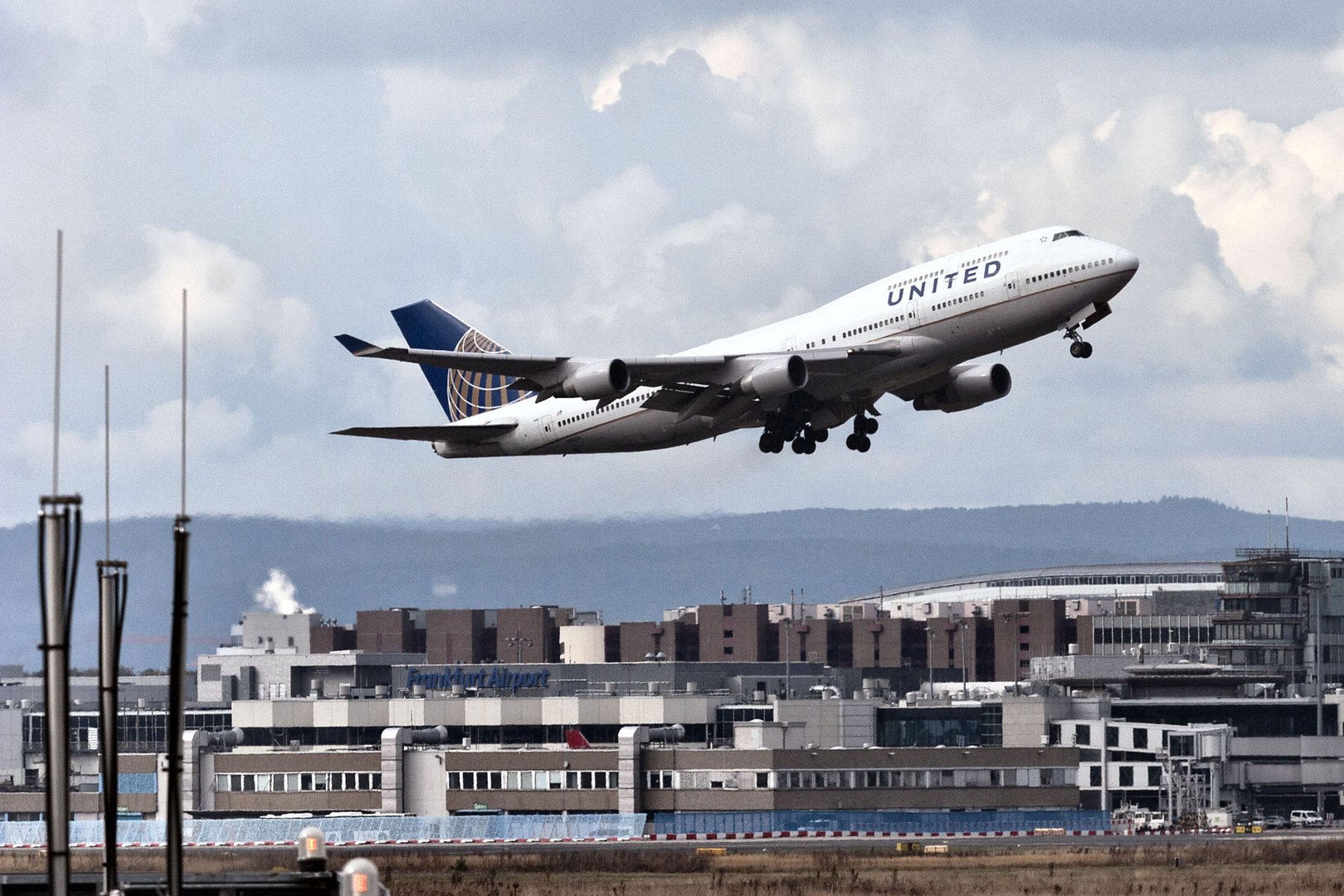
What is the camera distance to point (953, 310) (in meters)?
59.9

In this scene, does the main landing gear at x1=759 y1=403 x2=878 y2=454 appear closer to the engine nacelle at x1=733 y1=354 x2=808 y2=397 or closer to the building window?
the engine nacelle at x1=733 y1=354 x2=808 y2=397

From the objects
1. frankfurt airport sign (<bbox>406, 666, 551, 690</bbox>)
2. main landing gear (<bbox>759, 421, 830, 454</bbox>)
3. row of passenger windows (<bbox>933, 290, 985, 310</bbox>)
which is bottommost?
frankfurt airport sign (<bbox>406, 666, 551, 690</bbox>)

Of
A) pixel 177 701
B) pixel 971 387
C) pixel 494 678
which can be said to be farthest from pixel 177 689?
pixel 494 678

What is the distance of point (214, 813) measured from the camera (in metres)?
106

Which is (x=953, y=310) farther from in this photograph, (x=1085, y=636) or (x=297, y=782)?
(x=1085, y=636)

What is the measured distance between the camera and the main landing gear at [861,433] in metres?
69.1

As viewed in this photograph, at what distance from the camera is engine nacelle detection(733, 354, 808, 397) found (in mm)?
62062

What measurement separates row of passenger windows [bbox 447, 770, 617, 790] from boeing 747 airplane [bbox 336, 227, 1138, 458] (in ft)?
92.6

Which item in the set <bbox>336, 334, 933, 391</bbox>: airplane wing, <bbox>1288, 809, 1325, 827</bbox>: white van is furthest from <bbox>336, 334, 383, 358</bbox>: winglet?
<bbox>1288, 809, 1325, 827</bbox>: white van

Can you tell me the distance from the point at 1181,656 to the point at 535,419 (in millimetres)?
121048

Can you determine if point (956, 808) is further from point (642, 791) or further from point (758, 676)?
point (758, 676)

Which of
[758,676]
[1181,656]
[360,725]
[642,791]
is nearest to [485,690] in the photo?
[360,725]

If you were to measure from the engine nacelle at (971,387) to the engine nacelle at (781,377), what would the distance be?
246 inches

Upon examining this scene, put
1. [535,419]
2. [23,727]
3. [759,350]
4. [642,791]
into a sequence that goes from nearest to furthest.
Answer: [759,350] → [535,419] → [642,791] → [23,727]
